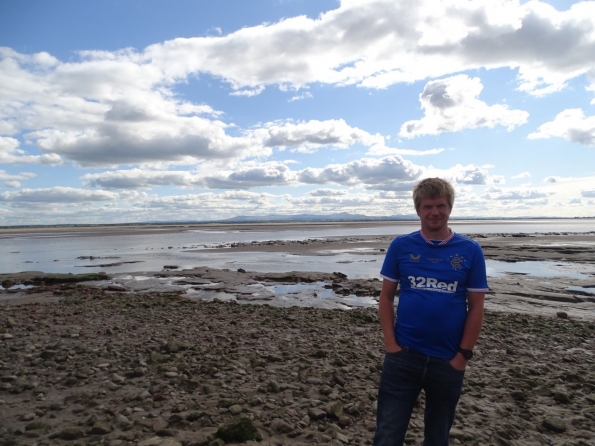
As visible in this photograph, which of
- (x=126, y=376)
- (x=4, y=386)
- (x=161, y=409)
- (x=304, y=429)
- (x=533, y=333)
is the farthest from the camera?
(x=533, y=333)

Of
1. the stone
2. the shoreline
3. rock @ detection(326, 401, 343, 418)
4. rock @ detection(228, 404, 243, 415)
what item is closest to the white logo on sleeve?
rock @ detection(326, 401, 343, 418)

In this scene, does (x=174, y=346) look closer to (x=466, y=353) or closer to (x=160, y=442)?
(x=160, y=442)

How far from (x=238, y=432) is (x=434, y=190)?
3.68m

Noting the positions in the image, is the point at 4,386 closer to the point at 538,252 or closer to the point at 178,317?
the point at 178,317

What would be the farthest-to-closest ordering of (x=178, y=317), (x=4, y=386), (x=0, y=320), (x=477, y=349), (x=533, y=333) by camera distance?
(x=178, y=317) < (x=0, y=320) < (x=533, y=333) < (x=477, y=349) < (x=4, y=386)

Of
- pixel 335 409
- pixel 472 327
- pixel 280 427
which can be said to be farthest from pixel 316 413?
pixel 472 327

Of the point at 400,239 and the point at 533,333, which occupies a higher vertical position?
the point at 400,239

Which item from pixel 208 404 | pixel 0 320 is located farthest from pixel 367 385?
pixel 0 320

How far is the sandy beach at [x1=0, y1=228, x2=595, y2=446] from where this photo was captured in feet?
18.2

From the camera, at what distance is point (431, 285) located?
3.68 meters

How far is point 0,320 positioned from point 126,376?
7.12 metres

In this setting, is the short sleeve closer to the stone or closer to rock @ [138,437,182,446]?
rock @ [138,437,182,446]

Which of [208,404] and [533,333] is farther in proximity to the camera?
[533,333]

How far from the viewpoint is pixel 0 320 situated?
12078 millimetres
